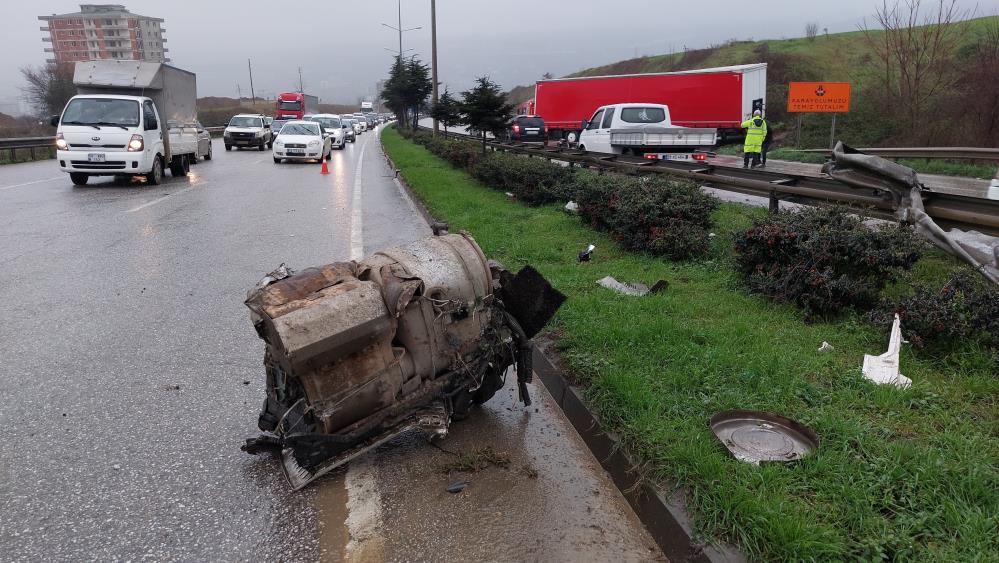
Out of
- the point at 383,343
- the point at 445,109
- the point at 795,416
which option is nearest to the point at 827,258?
the point at 795,416

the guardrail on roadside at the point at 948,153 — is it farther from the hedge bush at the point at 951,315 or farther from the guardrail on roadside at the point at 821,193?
the hedge bush at the point at 951,315

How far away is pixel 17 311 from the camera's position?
593 cm

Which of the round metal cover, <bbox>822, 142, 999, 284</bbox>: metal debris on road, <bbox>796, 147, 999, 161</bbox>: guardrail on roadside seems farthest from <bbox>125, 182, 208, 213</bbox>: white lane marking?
<bbox>796, 147, 999, 161</bbox>: guardrail on roadside

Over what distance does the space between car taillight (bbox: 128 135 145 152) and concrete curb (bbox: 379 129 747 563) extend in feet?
45.9

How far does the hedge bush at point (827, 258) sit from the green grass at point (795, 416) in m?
0.20

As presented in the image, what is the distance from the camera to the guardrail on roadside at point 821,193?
5.66m

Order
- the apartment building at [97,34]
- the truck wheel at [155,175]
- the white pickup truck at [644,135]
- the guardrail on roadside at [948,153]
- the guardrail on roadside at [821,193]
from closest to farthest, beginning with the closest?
the guardrail on roadside at [821,193] < the truck wheel at [155,175] < the white pickup truck at [644,135] < the guardrail on roadside at [948,153] < the apartment building at [97,34]

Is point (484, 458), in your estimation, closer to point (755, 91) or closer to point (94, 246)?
point (94, 246)

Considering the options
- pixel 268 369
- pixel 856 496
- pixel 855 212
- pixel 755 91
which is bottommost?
pixel 856 496

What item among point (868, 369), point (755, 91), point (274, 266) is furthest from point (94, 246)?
point (755, 91)

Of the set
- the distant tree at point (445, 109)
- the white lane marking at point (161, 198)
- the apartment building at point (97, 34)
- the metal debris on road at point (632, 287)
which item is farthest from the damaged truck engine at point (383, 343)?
the apartment building at point (97, 34)

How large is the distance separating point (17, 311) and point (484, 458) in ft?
16.0

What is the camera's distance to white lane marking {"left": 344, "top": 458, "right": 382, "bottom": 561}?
2855 millimetres

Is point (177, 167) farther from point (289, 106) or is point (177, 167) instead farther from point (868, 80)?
point (868, 80)
